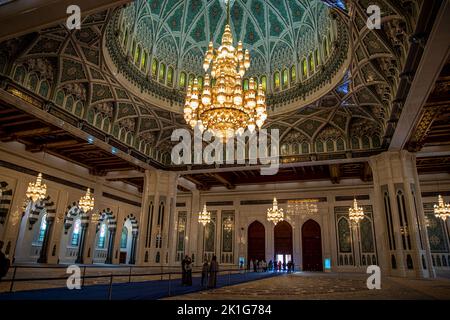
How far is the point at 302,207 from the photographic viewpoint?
18.5 metres

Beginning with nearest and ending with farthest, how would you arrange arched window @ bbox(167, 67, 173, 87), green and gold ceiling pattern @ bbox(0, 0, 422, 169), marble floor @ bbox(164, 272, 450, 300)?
marble floor @ bbox(164, 272, 450, 300) → green and gold ceiling pattern @ bbox(0, 0, 422, 169) → arched window @ bbox(167, 67, 173, 87)

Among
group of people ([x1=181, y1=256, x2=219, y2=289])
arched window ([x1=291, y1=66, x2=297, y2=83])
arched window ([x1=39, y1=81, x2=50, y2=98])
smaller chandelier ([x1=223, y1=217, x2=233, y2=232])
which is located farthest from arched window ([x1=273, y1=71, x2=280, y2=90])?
smaller chandelier ([x1=223, y1=217, x2=233, y2=232])

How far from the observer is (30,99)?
31.6ft

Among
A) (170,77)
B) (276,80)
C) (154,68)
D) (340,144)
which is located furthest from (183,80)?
(340,144)

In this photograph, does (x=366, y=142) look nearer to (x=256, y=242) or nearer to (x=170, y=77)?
(x=256, y=242)

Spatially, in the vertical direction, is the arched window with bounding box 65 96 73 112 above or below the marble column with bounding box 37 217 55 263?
above

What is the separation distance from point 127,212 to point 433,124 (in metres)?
16.9

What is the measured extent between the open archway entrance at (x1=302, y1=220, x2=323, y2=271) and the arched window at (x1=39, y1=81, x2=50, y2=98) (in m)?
14.6

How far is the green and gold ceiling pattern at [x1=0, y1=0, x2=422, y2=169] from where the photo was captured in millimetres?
8617

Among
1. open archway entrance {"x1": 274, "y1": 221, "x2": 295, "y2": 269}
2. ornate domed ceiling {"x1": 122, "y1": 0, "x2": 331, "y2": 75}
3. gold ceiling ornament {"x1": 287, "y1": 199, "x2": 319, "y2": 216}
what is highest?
ornate domed ceiling {"x1": 122, "y1": 0, "x2": 331, "y2": 75}

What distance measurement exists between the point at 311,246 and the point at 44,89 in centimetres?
1522

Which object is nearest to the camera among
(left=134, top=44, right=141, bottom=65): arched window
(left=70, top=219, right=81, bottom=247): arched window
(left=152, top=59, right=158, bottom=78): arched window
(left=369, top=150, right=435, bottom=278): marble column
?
(left=369, top=150, right=435, bottom=278): marble column

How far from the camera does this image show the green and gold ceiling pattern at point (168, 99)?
28.3ft

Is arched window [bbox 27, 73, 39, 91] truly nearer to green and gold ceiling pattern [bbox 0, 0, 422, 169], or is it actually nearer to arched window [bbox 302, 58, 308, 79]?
green and gold ceiling pattern [bbox 0, 0, 422, 169]
